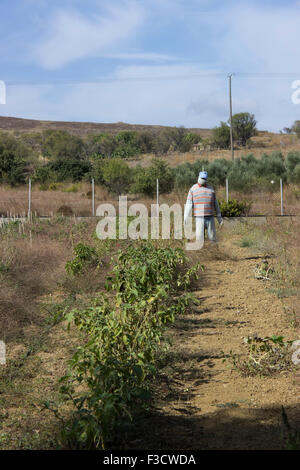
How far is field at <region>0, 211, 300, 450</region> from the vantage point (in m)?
3.44

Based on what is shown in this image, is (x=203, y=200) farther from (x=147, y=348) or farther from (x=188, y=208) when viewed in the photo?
(x=147, y=348)

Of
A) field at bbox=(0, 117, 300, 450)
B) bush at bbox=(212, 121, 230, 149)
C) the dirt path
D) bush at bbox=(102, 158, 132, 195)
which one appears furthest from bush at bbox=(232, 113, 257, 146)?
the dirt path

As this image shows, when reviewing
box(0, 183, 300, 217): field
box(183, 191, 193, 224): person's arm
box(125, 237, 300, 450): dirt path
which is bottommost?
box(125, 237, 300, 450): dirt path

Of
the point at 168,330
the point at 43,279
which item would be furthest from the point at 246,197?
the point at 168,330

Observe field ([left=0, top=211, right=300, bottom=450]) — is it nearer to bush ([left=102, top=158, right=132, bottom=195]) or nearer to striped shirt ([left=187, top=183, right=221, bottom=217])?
striped shirt ([left=187, top=183, right=221, bottom=217])

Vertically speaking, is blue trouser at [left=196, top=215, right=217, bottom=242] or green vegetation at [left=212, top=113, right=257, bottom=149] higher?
green vegetation at [left=212, top=113, right=257, bottom=149]

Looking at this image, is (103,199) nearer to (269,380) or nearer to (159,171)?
(159,171)

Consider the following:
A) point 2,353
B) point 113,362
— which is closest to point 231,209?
point 2,353

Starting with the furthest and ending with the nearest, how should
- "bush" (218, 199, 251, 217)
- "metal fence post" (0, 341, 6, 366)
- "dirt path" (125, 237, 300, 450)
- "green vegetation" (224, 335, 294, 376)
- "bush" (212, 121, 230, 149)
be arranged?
"bush" (212, 121, 230, 149) < "bush" (218, 199, 251, 217) < "metal fence post" (0, 341, 6, 366) < "green vegetation" (224, 335, 294, 376) < "dirt path" (125, 237, 300, 450)

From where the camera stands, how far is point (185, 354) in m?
5.11

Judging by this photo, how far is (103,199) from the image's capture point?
20.9 meters

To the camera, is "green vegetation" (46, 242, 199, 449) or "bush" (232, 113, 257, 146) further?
"bush" (232, 113, 257, 146)

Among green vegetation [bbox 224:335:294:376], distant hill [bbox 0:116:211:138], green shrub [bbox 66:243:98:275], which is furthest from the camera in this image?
distant hill [bbox 0:116:211:138]
